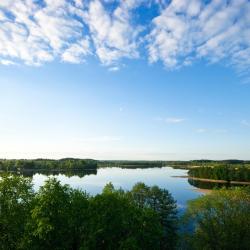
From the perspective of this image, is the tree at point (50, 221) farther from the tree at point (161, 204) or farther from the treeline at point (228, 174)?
the treeline at point (228, 174)

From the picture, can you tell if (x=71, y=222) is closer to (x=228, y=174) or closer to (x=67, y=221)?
(x=67, y=221)

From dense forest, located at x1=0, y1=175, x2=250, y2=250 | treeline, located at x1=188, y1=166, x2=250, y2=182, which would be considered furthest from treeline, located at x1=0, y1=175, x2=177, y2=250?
treeline, located at x1=188, y1=166, x2=250, y2=182

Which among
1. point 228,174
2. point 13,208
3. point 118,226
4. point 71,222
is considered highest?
point 228,174

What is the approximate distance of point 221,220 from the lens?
40.6 meters

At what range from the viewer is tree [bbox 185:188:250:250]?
125ft

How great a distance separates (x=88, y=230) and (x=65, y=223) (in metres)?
2.33

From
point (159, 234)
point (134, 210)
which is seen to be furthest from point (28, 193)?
point (159, 234)

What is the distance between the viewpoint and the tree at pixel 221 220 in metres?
38.2

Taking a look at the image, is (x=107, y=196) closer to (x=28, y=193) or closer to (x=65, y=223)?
(x=65, y=223)

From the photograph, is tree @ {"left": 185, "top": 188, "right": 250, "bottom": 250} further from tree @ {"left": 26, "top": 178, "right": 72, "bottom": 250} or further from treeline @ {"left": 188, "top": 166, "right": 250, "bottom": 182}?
treeline @ {"left": 188, "top": 166, "right": 250, "bottom": 182}

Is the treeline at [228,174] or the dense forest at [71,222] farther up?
the treeline at [228,174]

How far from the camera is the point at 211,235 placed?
3941 cm

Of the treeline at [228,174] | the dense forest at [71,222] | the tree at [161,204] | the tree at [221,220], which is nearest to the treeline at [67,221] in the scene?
the dense forest at [71,222]

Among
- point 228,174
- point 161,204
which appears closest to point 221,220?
point 161,204
